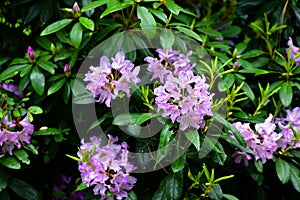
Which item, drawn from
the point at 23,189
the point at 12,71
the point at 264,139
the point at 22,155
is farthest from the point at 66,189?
the point at 264,139

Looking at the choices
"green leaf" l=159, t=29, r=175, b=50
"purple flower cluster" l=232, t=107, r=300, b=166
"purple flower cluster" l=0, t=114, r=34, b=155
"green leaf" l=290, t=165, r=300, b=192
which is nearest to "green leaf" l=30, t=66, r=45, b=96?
"purple flower cluster" l=0, t=114, r=34, b=155

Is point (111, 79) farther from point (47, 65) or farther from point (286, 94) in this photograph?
point (286, 94)

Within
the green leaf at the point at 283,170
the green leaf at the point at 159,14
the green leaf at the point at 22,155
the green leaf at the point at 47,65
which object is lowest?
the green leaf at the point at 283,170

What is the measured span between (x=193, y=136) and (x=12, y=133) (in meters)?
0.65

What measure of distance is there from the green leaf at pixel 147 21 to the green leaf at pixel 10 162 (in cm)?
65

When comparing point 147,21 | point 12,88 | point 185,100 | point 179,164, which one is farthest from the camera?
point 12,88

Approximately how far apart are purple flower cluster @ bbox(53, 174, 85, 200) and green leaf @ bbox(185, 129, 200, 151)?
0.84m

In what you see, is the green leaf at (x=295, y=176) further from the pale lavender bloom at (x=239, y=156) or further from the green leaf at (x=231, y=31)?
the green leaf at (x=231, y=31)

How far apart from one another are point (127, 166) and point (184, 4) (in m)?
1.14

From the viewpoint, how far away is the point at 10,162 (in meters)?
1.64

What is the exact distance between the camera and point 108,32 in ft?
5.73

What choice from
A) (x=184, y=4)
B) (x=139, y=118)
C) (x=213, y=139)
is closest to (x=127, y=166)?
(x=139, y=118)

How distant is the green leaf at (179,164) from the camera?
1452 mm

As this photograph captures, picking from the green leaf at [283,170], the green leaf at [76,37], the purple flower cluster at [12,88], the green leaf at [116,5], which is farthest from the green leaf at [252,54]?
the purple flower cluster at [12,88]
